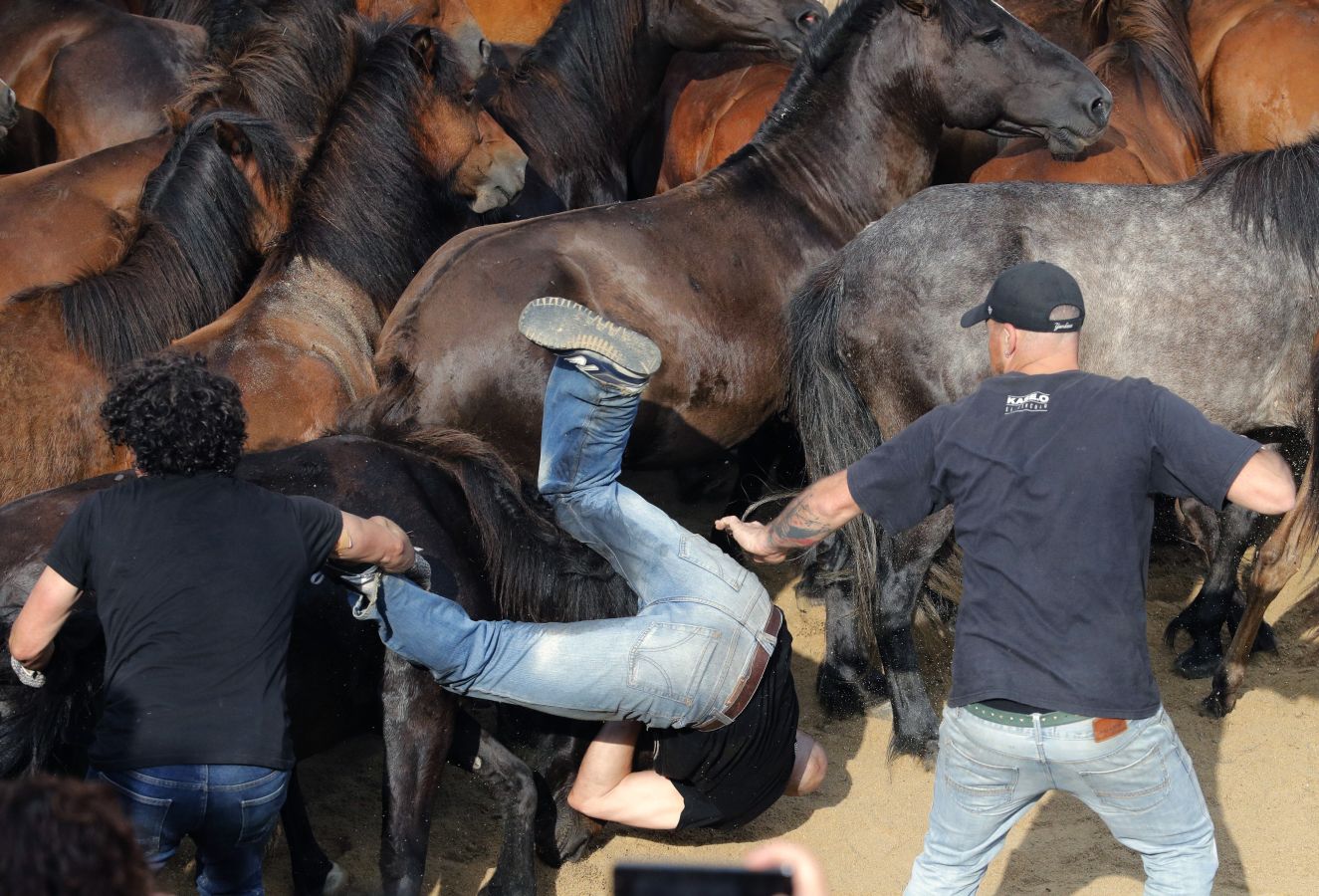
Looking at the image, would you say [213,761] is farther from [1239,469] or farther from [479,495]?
[1239,469]

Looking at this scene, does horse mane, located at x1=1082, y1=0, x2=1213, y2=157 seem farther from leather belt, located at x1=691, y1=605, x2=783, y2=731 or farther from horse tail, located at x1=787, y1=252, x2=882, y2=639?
leather belt, located at x1=691, y1=605, x2=783, y2=731

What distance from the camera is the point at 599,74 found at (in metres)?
7.25

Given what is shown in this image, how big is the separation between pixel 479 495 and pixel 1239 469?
2093 mm

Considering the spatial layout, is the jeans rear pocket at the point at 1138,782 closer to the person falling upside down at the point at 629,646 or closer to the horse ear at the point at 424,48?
the person falling upside down at the point at 629,646

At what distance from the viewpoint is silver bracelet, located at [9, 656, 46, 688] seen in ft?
9.51

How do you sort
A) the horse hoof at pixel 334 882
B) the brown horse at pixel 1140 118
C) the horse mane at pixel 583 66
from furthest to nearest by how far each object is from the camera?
the horse mane at pixel 583 66, the brown horse at pixel 1140 118, the horse hoof at pixel 334 882

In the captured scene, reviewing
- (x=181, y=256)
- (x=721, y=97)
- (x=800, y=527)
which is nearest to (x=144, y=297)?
(x=181, y=256)

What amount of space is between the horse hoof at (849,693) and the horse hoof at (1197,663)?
3.93 ft

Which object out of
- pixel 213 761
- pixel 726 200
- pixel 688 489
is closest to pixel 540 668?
pixel 213 761

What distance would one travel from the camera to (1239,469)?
107 inches

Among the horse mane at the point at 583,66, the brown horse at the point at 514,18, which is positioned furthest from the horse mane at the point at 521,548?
the brown horse at the point at 514,18

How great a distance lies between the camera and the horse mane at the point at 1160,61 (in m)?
6.64

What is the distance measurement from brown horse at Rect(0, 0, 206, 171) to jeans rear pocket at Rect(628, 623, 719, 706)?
5172 mm

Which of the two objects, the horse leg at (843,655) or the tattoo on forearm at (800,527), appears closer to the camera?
the tattoo on forearm at (800,527)
